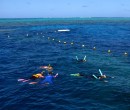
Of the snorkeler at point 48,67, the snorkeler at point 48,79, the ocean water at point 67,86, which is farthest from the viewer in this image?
the snorkeler at point 48,67

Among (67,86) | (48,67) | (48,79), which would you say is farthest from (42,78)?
(48,67)

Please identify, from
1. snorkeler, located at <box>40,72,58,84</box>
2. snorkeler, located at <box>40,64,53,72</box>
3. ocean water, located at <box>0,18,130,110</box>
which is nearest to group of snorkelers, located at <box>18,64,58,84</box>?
snorkeler, located at <box>40,72,58,84</box>

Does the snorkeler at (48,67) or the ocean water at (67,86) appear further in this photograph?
the snorkeler at (48,67)

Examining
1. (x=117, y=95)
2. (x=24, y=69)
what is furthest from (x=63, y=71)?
(x=117, y=95)

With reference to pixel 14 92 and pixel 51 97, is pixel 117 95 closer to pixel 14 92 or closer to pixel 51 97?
pixel 51 97

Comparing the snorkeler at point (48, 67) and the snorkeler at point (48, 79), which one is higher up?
the snorkeler at point (48, 79)

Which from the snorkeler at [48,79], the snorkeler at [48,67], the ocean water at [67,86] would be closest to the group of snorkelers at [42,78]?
the snorkeler at [48,79]

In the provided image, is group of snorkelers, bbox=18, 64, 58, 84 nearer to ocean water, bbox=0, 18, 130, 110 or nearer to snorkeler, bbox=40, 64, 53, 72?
ocean water, bbox=0, 18, 130, 110

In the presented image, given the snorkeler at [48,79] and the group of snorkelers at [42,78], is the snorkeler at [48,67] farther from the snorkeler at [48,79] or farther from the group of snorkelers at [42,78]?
the snorkeler at [48,79]

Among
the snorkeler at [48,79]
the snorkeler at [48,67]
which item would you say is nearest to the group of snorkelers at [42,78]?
the snorkeler at [48,79]

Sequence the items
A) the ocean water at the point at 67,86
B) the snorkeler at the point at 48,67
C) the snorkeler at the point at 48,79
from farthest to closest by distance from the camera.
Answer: the snorkeler at the point at 48,67, the snorkeler at the point at 48,79, the ocean water at the point at 67,86

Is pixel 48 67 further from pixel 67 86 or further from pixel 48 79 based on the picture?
pixel 67 86
